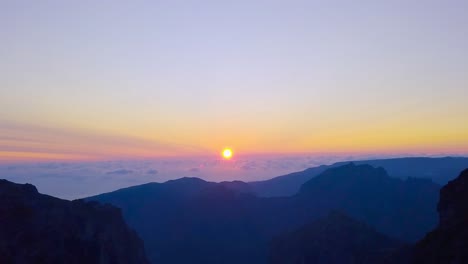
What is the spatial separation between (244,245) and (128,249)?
88.6m

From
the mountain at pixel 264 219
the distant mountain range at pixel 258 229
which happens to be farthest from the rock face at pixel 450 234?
the mountain at pixel 264 219

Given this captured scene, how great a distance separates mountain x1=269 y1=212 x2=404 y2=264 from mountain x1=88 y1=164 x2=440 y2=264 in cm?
3452

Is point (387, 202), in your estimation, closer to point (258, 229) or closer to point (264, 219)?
point (264, 219)

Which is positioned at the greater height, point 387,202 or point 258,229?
point 387,202

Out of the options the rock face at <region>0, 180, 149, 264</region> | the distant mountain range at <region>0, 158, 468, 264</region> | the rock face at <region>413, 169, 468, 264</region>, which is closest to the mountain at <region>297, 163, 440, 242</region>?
the distant mountain range at <region>0, 158, 468, 264</region>


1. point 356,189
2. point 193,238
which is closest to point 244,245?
point 193,238

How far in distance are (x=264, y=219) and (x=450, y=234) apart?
135 meters

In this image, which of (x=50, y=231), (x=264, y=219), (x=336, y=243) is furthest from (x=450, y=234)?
(x=264, y=219)

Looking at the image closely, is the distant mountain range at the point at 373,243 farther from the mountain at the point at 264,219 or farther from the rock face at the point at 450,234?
the mountain at the point at 264,219

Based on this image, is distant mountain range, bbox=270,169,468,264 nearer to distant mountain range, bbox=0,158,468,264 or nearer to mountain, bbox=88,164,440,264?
distant mountain range, bbox=0,158,468,264

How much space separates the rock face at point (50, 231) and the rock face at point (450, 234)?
176 feet

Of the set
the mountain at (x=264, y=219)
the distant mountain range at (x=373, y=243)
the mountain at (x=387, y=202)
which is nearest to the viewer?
the distant mountain range at (x=373, y=243)

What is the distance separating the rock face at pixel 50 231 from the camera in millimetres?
66188

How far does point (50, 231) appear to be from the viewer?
7025 centimetres
